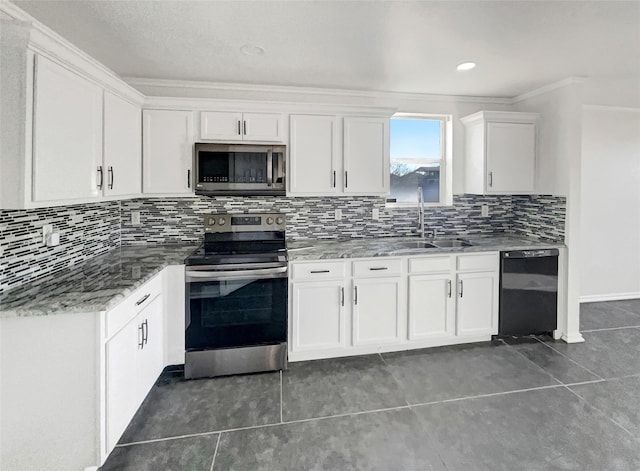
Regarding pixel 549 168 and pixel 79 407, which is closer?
pixel 79 407

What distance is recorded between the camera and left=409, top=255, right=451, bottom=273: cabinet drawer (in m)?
3.04

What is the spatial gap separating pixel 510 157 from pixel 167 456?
3.81 metres

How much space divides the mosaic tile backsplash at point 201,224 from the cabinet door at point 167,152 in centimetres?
33

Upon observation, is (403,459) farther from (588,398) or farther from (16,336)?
(16,336)

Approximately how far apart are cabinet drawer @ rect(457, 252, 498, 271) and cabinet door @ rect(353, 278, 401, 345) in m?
0.63

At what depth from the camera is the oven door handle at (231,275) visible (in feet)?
8.58

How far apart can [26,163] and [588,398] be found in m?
3.58

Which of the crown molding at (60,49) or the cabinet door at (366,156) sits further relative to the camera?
the cabinet door at (366,156)

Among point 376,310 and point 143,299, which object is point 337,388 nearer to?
point 376,310

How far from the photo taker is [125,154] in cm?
259

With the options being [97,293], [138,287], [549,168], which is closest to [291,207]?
[138,287]

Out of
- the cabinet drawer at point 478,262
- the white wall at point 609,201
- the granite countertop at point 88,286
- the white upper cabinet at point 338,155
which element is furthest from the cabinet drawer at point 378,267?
the white wall at point 609,201

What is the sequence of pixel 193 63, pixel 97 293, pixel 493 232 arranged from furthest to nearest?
pixel 493 232 < pixel 193 63 < pixel 97 293

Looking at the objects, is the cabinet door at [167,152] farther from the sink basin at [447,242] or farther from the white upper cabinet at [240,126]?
the sink basin at [447,242]
